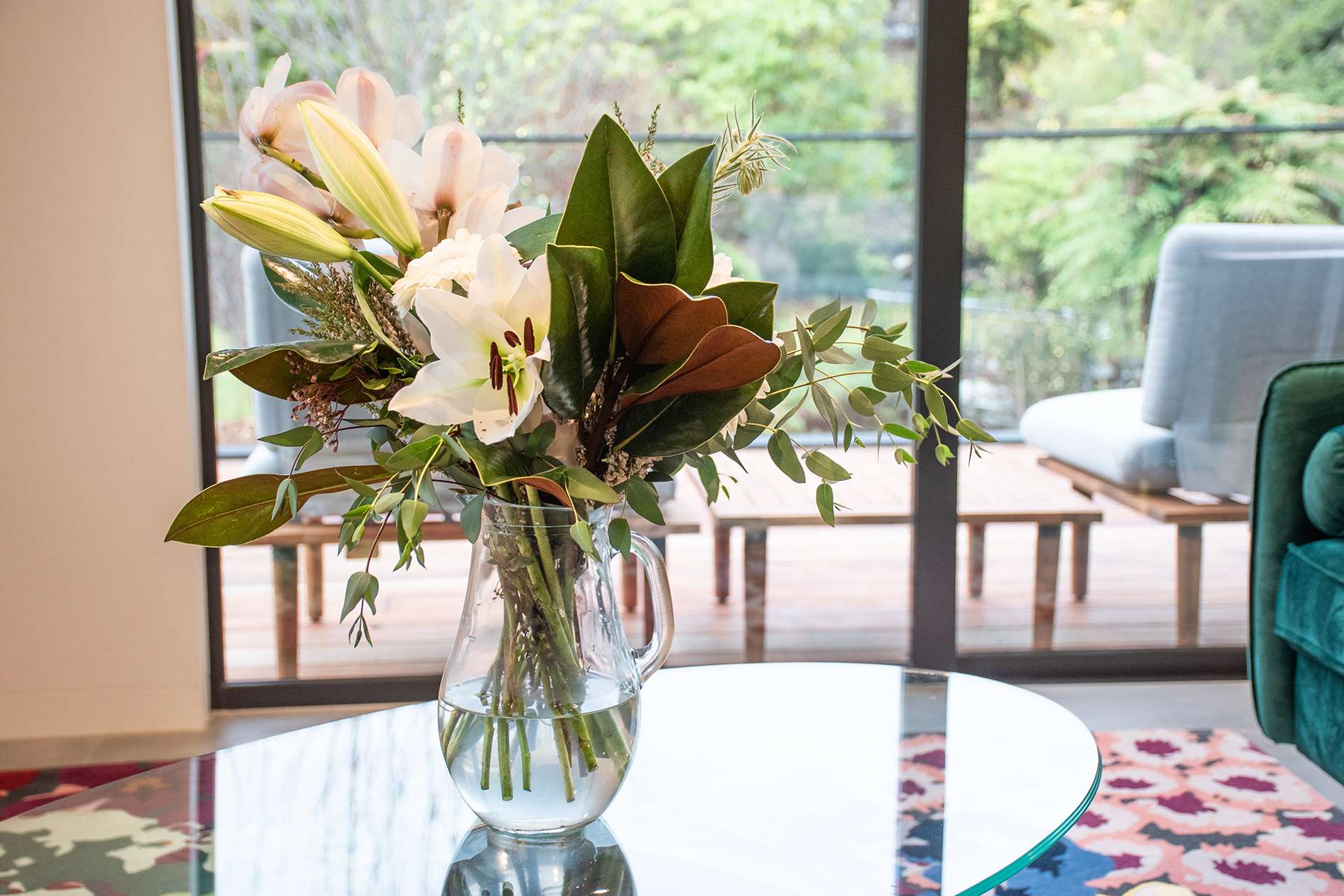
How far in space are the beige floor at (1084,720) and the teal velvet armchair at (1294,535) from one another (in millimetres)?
264

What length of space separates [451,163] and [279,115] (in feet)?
0.47

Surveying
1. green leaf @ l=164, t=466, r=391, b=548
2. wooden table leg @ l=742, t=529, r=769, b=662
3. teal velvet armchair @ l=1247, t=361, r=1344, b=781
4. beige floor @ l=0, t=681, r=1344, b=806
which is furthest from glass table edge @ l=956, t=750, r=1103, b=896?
wooden table leg @ l=742, t=529, r=769, b=662

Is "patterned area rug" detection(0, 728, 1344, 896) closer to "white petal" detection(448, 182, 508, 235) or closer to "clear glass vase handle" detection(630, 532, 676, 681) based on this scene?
"clear glass vase handle" detection(630, 532, 676, 681)

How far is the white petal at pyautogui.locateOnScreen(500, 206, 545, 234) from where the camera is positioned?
1023 mm

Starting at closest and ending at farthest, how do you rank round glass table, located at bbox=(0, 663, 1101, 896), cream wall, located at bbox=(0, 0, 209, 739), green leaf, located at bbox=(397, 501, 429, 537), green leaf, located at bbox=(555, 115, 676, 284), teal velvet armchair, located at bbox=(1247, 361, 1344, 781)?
green leaf, located at bbox=(397, 501, 429, 537), green leaf, located at bbox=(555, 115, 676, 284), round glass table, located at bbox=(0, 663, 1101, 896), teal velvet armchair, located at bbox=(1247, 361, 1344, 781), cream wall, located at bbox=(0, 0, 209, 739)

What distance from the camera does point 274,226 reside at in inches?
34.4

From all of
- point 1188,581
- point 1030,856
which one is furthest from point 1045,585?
point 1030,856

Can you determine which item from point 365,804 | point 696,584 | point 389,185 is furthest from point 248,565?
point 389,185

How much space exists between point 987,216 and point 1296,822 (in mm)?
1471

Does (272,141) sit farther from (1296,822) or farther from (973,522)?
(973,522)

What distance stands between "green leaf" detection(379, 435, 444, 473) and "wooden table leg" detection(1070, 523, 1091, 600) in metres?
2.45

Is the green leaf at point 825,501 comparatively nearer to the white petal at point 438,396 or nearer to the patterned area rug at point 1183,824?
the white petal at point 438,396

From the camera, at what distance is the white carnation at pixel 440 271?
0.88 meters

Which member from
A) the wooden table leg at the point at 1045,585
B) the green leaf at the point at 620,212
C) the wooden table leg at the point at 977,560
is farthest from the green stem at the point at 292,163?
the wooden table leg at the point at 1045,585
